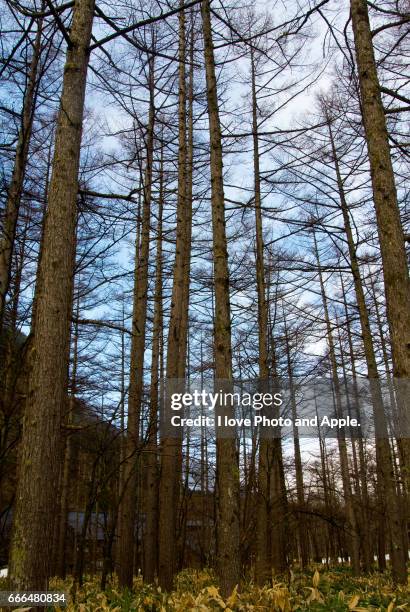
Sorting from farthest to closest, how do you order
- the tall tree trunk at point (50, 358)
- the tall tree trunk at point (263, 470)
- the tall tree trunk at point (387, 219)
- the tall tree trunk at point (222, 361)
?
the tall tree trunk at point (263, 470) → the tall tree trunk at point (222, 361) → the tall tree trunk at point (387, 219) → the tall tree trunk at point (50, 358)

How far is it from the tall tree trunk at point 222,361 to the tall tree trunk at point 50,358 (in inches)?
67.2

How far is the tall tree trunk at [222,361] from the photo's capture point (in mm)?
3996

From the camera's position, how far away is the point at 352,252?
8.53 meters

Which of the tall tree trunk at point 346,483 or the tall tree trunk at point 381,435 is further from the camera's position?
the tall tree trunk at point 346,483

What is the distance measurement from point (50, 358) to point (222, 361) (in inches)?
75.5

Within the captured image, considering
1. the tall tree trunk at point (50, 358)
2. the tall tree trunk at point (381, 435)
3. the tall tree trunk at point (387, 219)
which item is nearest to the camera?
the tall tree trunk at point (50, 358)

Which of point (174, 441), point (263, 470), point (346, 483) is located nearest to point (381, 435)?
point (263, 470)

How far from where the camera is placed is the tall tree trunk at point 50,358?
2.70m

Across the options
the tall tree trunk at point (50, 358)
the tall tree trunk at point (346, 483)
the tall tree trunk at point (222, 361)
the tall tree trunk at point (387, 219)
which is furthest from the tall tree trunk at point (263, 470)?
the tall tree trunk at point (50, 358)

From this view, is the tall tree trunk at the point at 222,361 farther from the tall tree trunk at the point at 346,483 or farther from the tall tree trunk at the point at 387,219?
the tall tree trunk at the point at 346,483

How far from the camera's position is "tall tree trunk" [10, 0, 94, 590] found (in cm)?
270

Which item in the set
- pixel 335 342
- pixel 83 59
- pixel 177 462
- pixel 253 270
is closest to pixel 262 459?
pixel 177 462

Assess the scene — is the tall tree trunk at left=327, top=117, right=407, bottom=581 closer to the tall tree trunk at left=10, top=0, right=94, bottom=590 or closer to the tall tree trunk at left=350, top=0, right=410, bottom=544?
the tall tree trunk at left=350, top=0, right=410, bottom=544

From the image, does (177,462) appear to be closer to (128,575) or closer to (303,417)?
(128,575)
